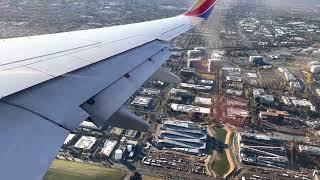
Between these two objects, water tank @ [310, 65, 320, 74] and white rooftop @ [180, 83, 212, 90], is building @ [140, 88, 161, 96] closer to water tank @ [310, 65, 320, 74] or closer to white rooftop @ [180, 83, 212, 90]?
white rooftop @ [180, 83, 212, 90]

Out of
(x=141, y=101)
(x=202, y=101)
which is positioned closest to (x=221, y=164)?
(x=202, y=101)

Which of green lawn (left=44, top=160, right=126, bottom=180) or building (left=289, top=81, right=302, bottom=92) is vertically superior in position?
building (left=289, top=81, right=302, bottom=92)

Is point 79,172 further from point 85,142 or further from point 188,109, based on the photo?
point 188,109

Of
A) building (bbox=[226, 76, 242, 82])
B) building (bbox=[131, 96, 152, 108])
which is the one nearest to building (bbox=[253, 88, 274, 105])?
building (bbox=[226, 76, 242, 82])

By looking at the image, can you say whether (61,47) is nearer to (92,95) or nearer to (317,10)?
(92,95)

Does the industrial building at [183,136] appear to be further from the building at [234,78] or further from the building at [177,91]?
the building at [234,78]

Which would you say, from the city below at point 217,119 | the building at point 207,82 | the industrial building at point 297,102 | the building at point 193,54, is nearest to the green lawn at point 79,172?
the city below at point 217,119

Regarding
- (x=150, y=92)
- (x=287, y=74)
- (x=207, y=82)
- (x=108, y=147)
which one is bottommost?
(x=108, y=147)
